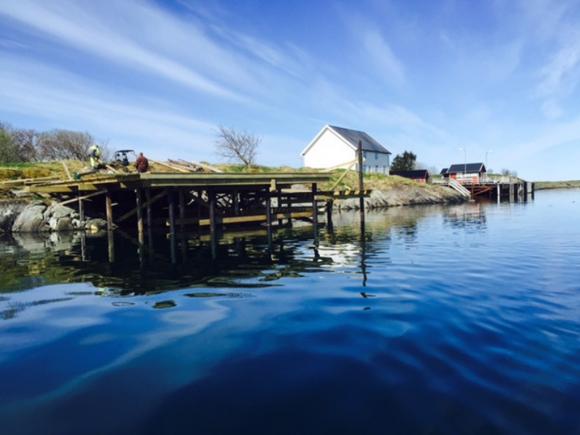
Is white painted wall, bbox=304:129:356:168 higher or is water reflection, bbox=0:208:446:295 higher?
white painted wall, bbox=304:129:356:168

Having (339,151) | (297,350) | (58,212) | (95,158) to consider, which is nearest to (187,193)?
(95,158)

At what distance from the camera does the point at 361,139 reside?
227ft

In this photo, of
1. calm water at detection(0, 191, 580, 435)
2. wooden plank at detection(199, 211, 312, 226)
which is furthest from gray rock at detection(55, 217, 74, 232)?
calm water at detection(0, 191, 580, 435)

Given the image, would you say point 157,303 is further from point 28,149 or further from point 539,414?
point 28,149

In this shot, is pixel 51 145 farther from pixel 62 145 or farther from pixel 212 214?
pixel 212 214

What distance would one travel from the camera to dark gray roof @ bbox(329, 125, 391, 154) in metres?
65.8

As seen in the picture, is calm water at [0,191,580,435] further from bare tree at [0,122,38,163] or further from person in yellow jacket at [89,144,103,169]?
bare tree at [0,122,38,163]

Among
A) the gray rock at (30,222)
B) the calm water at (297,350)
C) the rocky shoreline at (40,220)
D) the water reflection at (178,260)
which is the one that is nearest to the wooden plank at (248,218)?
the water reflection at (178,260)

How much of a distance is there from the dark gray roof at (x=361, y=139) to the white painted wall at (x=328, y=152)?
1170mm

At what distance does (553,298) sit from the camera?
761 cm

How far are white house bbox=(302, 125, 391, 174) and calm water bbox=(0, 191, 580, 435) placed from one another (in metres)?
54.8

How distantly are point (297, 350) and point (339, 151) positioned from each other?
62.3m

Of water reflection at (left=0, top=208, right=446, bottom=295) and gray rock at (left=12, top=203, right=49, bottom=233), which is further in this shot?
gray rock at (left=12, top=203, right=49, bottom=233)

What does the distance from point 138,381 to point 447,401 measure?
11.3 feet
